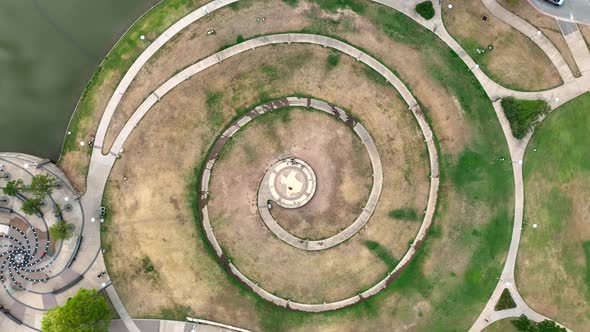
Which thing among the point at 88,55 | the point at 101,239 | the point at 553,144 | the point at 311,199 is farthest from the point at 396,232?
the point at 88,55

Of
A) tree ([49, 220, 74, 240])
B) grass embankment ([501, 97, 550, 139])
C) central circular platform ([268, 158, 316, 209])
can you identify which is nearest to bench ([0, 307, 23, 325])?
tree ([49, 220, 74, 240])

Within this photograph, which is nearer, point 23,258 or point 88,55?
point 23,258

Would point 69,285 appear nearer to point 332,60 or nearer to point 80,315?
point 80,315

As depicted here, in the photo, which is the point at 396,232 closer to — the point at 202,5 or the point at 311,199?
the point at 311,199

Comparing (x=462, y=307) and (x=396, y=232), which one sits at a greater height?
(x=396, y=232)

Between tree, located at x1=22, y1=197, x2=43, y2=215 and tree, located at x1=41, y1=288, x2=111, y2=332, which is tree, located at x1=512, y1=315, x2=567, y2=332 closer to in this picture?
tree, located at x1=41, y1=288, x2=111, y2=332

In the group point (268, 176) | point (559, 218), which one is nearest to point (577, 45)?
point (559, 218)
